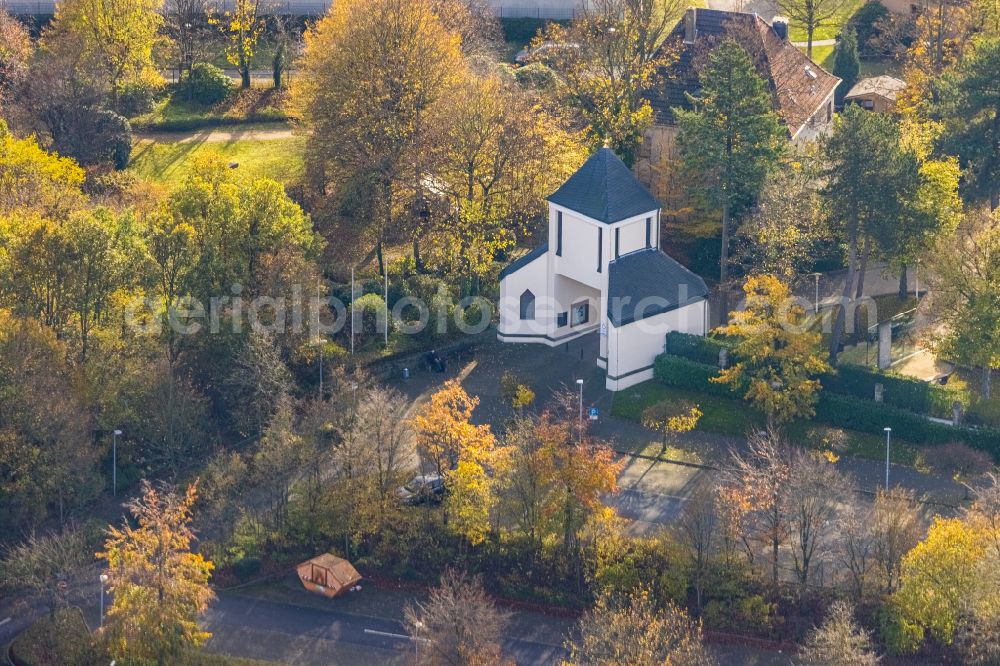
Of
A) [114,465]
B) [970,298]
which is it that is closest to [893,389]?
[970,298]

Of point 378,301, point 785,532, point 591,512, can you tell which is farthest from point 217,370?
point 785,532

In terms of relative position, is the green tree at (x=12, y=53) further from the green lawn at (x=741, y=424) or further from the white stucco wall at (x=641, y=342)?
the green lawn at (x=741, y=424)

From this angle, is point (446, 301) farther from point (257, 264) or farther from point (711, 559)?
point (711, 559)

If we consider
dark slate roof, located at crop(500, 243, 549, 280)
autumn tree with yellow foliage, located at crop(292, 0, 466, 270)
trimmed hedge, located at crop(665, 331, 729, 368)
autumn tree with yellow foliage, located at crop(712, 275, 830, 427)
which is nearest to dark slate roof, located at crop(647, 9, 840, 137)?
autumn tree with yellow foliage, located at crop(292, 0, 466, 270)

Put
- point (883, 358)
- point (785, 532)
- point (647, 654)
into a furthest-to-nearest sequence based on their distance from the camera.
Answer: point (883, 358) < point (785, 532) < point (647, 654)

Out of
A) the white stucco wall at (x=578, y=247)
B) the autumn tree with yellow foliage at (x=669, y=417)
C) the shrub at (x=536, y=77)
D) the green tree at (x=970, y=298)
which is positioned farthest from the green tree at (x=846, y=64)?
the autumn tree with yellow foliage at (x=669, y=417)

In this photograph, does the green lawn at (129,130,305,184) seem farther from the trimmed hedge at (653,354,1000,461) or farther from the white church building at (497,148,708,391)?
the trimmed hedge at (653,354,1000,461)
